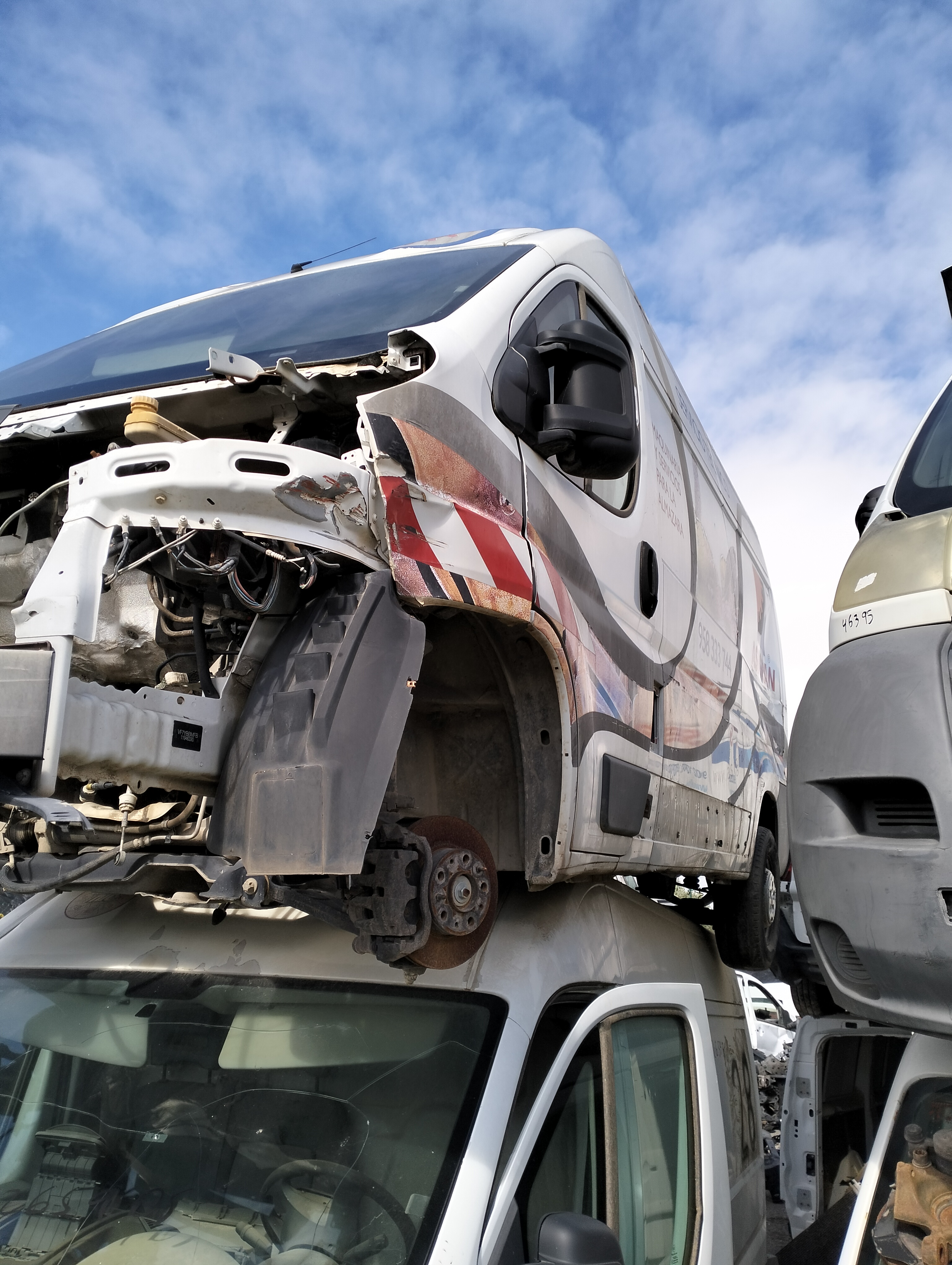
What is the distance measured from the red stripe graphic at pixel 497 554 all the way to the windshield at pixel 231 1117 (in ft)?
3.72

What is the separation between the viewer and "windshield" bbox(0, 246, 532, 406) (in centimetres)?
295

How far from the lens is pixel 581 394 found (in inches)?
121

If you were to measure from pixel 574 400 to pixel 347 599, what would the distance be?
1.08 meters

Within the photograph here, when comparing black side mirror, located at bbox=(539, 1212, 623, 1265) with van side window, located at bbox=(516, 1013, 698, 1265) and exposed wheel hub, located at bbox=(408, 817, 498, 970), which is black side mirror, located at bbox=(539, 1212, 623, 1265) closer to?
van side window, located at bbox=(516, 1013, 698, 1265)

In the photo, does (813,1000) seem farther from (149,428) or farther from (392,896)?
(149,428)

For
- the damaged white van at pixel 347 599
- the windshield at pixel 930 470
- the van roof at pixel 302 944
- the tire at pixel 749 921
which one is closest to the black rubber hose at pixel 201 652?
the damaged white van at pixel 347 599

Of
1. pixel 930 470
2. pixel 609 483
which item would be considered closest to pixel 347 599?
pixel 609 483

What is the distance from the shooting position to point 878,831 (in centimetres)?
265

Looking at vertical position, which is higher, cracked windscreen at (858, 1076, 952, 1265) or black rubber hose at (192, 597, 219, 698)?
black rubber hose at (192, 597, 219, 698)

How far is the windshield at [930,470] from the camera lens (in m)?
3.07

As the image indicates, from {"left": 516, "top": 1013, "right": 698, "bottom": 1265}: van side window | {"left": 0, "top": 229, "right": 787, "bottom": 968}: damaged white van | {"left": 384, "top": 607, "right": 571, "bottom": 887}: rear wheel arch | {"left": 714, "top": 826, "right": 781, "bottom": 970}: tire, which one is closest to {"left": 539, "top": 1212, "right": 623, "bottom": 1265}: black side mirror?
{"left": 516, "top": 1013, "right": 698, "bottom": 1265}: van side window

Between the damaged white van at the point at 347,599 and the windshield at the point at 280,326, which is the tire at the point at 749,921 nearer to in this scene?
Answer: the damaged white van at the point at 347,599

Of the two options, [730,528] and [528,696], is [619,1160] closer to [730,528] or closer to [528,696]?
[528,696]

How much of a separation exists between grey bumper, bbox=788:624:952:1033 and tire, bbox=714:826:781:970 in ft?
8.24
